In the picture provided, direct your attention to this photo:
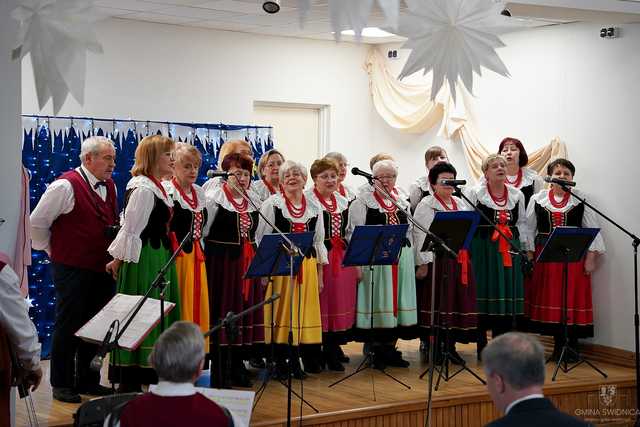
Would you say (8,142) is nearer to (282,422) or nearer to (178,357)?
(282,422)

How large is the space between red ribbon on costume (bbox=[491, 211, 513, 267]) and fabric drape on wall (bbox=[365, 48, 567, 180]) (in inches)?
43.1

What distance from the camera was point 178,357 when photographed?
3.09 meters

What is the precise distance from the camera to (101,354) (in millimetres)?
4410

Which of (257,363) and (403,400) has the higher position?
(257,363)

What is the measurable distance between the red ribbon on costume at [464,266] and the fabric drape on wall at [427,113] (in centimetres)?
161

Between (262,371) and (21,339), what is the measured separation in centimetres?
320

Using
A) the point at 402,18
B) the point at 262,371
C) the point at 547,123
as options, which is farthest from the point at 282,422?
the point at 547,123

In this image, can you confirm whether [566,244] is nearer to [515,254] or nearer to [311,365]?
[515,254]

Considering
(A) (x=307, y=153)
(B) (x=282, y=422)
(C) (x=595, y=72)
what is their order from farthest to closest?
(A) (x=307, y=153), (C) (x=595, y=72), (B) (x=282, y=422)

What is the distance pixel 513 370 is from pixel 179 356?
103 cm

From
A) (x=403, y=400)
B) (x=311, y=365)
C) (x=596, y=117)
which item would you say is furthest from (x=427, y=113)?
(x=403, y=400)

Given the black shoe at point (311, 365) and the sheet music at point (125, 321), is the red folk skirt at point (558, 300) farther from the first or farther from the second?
the sheet music at point (125, 321)

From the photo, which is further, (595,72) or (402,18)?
(595,72)

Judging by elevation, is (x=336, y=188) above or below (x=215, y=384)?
above
